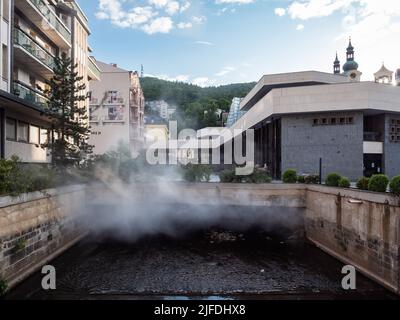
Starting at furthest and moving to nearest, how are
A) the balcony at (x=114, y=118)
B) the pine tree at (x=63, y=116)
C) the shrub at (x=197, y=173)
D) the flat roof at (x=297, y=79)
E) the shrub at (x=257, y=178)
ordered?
1. the balcony at (x=114, y=118)
2. the flat roof at (x=297, y=79)
3. the shrub at (x=197, y=173)
4. the shrub at (x=257, y=178)
5. the pine tree at (x=63, y=116)

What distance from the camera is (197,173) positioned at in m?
21.4

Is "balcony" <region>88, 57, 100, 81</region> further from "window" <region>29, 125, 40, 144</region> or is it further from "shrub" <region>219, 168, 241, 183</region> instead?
"shrub" <region>219, 168, 241, 183</region>

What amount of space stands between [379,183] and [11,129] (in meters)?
19.7

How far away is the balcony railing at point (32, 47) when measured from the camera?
1853 cm

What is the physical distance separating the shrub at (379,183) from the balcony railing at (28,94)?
19.6 meters

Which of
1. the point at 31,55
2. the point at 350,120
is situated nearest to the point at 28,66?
the point at 31,55

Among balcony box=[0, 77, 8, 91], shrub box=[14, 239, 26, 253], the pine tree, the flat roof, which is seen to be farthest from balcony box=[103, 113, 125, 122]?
shrub box=[14, 239, 26, 253]

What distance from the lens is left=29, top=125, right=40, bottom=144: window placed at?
20714 millimetres

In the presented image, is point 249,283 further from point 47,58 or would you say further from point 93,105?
point 93,105

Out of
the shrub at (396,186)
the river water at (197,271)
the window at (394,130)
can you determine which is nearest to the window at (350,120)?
the window at (394,130)

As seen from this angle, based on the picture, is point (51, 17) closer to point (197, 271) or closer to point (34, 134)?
point (34, 134)

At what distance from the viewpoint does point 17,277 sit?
10.9m

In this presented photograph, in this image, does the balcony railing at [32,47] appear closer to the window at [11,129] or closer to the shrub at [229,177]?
the window at [11,129]

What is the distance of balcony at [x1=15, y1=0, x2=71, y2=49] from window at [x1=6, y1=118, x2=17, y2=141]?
757cm
